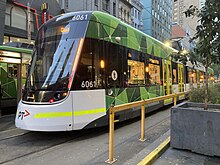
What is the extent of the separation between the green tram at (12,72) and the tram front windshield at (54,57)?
4.03m

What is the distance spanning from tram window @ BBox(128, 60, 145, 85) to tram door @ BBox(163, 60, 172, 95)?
113 inches

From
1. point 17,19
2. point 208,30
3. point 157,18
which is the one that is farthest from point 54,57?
point 157,18

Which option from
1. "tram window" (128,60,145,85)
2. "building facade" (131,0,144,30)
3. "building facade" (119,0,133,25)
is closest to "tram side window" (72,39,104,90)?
"tram window" (128,60,145,85)

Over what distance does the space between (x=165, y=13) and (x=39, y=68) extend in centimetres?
6807

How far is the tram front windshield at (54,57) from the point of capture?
5770 mm

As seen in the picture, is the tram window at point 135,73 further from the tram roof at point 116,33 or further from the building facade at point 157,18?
the building facade at point 157,18

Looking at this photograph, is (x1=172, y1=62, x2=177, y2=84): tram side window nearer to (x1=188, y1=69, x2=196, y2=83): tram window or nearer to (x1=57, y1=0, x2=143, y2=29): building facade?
(x1=188, y1=69, x2=196, y2=83): tram window

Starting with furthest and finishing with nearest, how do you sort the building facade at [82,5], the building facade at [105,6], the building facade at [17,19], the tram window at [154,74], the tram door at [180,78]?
the building facade at [105,6] < the building facade at [82,5] < the building facade at [17,19] < the tram door at [180,78] < the tram window at [154,74]

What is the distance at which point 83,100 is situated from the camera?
593cm

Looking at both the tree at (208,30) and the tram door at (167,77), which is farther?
the tram door at (167,77)

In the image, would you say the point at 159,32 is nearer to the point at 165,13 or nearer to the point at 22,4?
the point at 165,13

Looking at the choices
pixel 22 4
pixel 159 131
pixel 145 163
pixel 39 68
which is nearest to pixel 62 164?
pixel 145 163

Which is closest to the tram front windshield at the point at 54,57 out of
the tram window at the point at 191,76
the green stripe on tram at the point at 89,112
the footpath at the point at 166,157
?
the green stripe on tram at the point at 89,112

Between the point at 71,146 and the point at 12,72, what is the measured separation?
735cm
